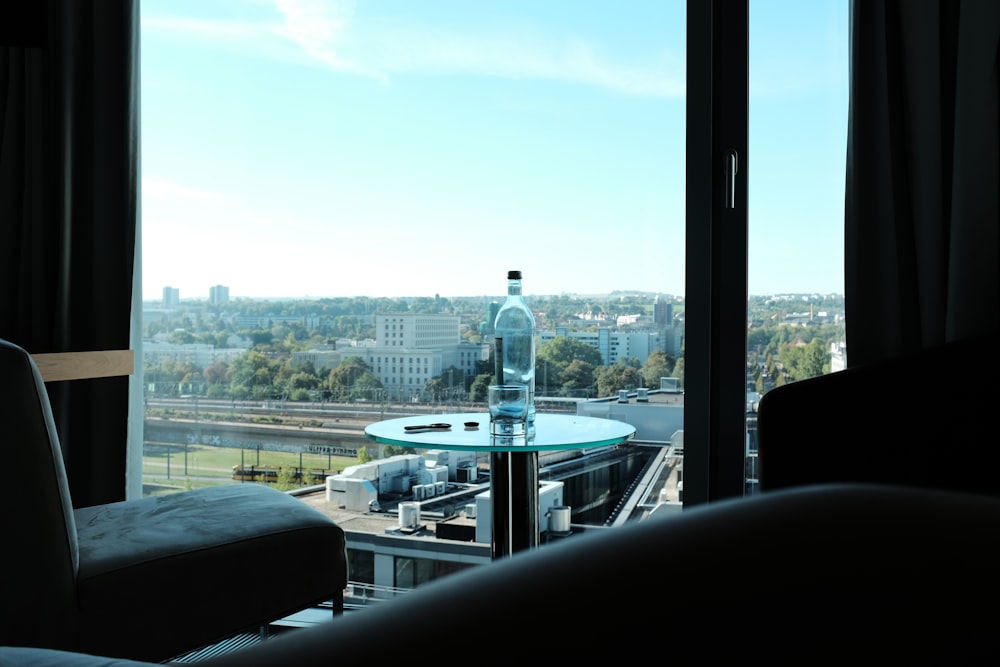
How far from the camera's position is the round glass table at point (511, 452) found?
2008 mm

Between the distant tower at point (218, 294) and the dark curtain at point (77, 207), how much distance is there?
33 cm

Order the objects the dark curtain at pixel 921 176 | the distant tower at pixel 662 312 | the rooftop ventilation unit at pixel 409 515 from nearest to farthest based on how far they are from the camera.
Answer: the dark curtain at pixel 921 176 → the distant tower at pixel 662 312 → the rooftop ventilation unit at pixel 409 515

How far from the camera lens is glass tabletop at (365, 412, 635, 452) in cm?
192

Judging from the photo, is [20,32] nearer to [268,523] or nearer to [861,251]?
[268,523]

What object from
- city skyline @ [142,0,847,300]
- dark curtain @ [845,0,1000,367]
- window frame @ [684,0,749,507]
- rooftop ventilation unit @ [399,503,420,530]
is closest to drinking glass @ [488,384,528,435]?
window frame @ [684,0,749,507]

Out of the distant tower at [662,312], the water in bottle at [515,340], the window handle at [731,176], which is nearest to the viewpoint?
the water in bottle at [515,340]

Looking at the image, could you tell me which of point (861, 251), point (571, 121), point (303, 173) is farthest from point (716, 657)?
point (303, 173)

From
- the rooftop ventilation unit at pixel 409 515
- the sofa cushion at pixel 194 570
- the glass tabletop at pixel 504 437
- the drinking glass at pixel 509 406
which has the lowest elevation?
the rooftop ventilation unit at pixel 409 515

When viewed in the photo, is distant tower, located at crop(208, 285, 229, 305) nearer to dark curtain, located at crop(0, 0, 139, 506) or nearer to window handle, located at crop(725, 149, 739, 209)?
dark curtain, located at crop(0, 0, 139, 506)

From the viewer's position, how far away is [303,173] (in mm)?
3180

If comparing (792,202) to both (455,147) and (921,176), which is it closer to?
(921,176)

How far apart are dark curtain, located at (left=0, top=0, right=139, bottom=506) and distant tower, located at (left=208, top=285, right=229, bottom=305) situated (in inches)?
12.9

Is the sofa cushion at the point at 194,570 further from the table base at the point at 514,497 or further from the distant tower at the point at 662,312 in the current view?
the distant tower at the point at 662,312

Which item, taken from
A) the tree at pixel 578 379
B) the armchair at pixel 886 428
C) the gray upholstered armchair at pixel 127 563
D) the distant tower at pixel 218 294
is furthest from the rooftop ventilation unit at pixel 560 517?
the distant tower at pixel 218 294
